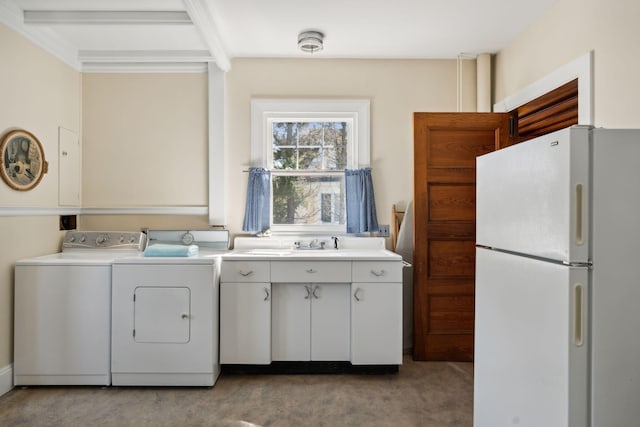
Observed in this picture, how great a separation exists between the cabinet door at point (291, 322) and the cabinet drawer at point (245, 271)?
13cm

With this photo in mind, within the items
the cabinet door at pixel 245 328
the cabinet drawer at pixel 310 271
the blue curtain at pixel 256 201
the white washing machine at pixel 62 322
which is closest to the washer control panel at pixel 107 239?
the white washing machine at pixel 62 322

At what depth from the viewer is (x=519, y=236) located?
1517mm

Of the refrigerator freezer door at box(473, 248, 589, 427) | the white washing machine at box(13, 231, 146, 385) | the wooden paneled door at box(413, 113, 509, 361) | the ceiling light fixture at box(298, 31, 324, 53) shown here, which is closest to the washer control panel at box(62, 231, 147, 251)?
the white washing machine at box(13, 231, 146, 385)

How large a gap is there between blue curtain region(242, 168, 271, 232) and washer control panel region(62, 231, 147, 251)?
0.87 metres

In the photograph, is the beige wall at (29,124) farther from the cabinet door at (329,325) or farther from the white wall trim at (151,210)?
the cabinet door at (329,325)

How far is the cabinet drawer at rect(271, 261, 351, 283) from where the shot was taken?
2.82 m

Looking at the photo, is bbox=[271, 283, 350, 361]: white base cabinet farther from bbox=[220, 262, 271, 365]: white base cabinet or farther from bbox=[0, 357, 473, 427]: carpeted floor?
bbox=[0, 357, 473, 427]: carpeted floor

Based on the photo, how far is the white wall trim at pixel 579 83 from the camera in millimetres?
2273

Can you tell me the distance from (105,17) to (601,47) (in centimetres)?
310

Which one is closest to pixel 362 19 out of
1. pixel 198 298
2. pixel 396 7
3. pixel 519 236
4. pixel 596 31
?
pixel 396 7

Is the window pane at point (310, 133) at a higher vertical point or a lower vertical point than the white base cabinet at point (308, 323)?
higher

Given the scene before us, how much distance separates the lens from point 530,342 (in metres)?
1.45

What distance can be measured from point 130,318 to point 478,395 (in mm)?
2183

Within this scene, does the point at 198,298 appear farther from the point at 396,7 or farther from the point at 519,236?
the point at 396,7
